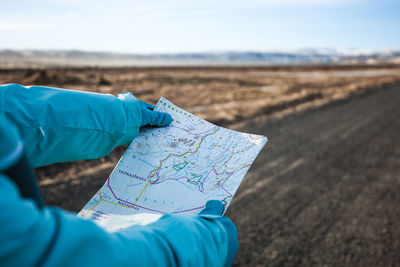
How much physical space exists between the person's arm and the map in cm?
16

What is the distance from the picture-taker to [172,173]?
4.65ft

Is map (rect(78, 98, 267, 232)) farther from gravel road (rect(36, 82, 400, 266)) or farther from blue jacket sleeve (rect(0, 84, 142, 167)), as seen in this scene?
gravel road (rect(36, 82, 400, 266))

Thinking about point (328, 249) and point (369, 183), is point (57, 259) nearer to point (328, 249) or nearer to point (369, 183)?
point (328, 249)

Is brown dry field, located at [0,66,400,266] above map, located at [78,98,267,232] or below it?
below

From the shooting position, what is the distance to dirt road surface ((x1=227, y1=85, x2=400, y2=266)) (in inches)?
110

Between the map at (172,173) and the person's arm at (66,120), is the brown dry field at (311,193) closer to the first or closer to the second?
the map at (172,173)

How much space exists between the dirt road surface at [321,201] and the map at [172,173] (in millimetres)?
1716

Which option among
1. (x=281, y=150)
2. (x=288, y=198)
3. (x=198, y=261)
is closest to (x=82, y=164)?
(x=288, y=198)

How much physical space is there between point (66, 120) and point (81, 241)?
0.76 m

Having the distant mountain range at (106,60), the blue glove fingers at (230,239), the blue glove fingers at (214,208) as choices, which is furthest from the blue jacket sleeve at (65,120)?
the distant mountain range at (106,60)

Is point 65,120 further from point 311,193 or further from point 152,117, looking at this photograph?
point 311,193

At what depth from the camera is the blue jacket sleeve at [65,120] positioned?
1.09 metres

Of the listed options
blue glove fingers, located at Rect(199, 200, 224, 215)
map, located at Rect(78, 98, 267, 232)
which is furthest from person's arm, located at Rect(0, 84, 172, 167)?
blue glove fingers, located at Rect(199, 200, 224, 215)

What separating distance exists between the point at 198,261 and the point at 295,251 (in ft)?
8.04
